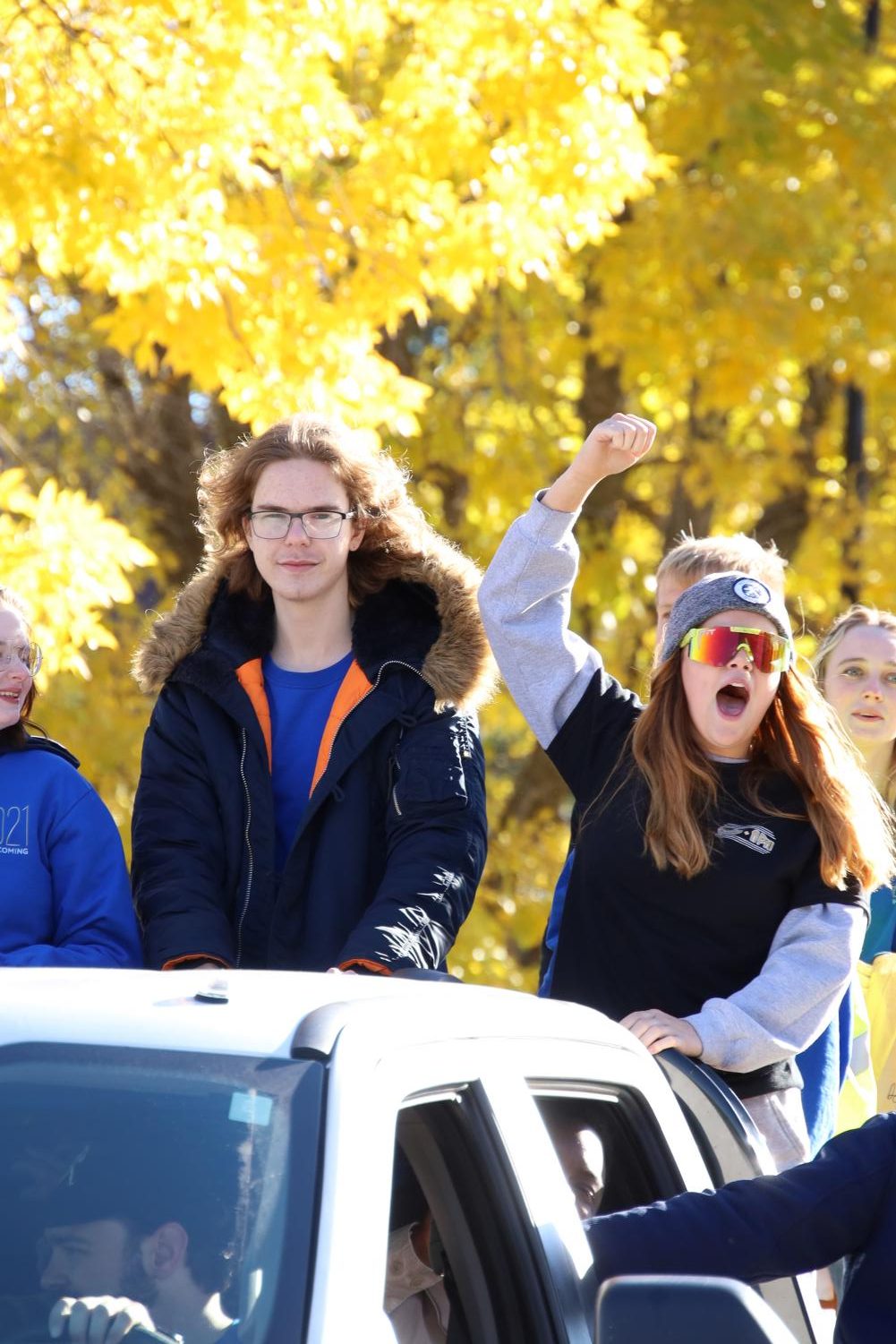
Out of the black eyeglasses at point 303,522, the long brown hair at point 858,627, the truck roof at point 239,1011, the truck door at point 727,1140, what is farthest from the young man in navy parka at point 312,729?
the long brown hair at point 858,627

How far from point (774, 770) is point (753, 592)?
0.35 meters

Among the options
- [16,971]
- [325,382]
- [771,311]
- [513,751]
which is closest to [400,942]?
[16,971]

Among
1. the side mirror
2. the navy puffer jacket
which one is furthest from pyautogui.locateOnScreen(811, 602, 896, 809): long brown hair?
the side mirror

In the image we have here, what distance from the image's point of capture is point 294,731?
3.75 metres

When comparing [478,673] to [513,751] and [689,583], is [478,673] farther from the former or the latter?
[513,751]

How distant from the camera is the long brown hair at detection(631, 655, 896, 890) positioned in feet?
11.0

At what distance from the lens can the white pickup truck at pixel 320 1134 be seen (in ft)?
5.89

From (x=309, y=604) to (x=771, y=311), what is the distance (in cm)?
570

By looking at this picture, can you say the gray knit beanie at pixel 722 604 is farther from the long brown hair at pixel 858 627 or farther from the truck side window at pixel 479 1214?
the truck side window at pixel 479 1214

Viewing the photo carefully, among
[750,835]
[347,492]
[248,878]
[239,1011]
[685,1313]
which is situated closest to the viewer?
[685,1313]

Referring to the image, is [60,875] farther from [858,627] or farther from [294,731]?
[858,627]

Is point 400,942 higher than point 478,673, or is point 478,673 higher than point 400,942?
point 478,673

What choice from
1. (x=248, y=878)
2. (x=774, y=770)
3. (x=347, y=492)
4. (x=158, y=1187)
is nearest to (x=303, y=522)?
(x=347, y=492)

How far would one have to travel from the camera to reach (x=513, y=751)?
1261cm
